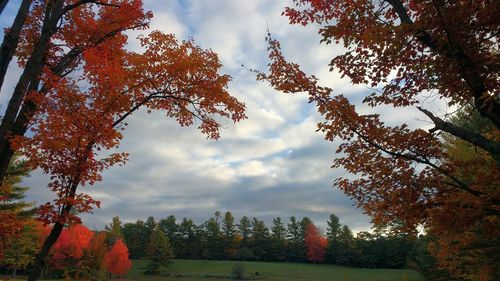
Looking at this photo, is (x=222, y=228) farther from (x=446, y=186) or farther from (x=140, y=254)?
(x=446, y=186)

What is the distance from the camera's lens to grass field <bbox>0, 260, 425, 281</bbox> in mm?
74250

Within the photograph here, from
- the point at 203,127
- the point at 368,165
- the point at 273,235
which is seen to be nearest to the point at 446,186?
the point at 368,165

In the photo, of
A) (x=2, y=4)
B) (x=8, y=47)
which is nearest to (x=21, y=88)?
(x=8, y=47)

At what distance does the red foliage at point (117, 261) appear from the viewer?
260 feet

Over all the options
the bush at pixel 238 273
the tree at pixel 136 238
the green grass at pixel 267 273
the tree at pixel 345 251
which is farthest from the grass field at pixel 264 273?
the tree at pixel 136 238

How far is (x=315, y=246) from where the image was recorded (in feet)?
352

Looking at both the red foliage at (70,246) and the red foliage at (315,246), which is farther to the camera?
the red foliage at (315,246)

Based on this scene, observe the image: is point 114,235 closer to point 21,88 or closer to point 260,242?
point 260,242

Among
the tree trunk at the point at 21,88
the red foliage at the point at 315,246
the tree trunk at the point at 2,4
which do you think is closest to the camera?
the tree trunk at the point at 2,4

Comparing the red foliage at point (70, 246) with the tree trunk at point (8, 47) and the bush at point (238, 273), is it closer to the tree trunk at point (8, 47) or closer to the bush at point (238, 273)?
the bush at point (238, 273)

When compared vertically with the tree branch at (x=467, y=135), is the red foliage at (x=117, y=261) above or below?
below

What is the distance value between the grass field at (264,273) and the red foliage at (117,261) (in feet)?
12.5

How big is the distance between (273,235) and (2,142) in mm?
112451

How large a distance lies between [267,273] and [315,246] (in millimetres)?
27875
